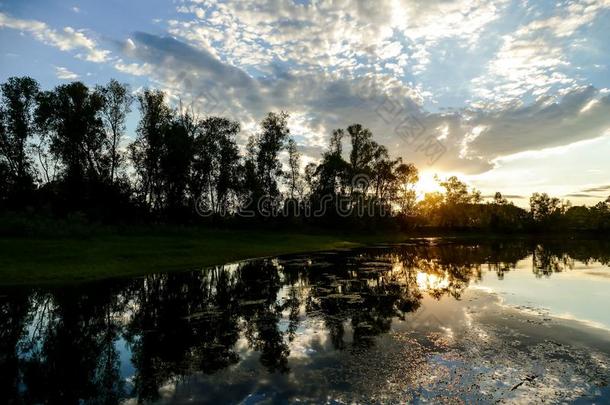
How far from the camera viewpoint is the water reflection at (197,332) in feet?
35.0

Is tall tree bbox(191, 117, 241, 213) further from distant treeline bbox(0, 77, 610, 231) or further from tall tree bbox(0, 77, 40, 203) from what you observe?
tall tree bbox(0, 77, 40, 203)

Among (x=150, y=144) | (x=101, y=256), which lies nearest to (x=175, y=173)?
(x=150, y=144)

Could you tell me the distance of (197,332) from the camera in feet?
50.9

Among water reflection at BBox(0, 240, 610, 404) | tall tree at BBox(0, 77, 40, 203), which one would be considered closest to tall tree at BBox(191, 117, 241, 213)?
tall tree at BBox(0, 77, 40, 203)

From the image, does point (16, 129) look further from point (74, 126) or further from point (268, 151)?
point (268, 151)

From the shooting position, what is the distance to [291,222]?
92.9 m

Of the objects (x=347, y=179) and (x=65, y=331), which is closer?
(x=65, y=331)

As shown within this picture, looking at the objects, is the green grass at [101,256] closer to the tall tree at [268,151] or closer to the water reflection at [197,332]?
the water reflection at [197,332]

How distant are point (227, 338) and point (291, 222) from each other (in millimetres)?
78283

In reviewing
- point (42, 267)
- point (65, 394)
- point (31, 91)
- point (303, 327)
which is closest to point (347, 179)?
point (31, 91)

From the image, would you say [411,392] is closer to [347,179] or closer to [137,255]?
[137,255]

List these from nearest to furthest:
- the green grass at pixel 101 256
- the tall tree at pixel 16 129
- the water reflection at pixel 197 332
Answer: the water reflection at pixel 197 332 < the green grass at pixel 101 256 < the tall tree at pixel 16 129

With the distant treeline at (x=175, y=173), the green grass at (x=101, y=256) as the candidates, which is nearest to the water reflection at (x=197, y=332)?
the green grass at (x=101, y=256)

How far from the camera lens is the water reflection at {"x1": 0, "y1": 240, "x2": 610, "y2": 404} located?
10664mm
